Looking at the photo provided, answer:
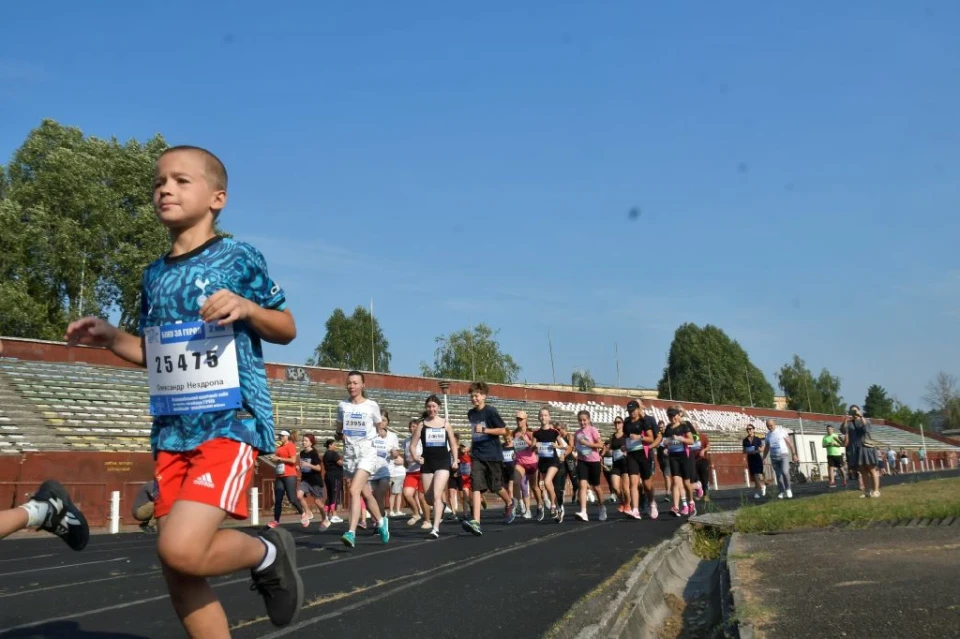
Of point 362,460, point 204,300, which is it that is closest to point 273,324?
point 204,300

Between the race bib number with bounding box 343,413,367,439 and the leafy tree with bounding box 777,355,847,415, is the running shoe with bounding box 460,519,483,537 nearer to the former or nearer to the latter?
the race bib number with bounding box 343,413,367,439

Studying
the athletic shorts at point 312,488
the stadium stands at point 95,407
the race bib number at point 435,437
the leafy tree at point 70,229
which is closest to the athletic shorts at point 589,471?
the race bib number at point 435,437

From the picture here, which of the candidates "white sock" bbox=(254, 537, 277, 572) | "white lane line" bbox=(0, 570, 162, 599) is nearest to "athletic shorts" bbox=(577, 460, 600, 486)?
"white lane line" bbox=(0, 570, 162, 599)

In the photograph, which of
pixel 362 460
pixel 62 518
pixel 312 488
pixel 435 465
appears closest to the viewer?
pixel 62 518

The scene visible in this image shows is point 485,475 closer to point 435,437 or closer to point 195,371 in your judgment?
point 435,437

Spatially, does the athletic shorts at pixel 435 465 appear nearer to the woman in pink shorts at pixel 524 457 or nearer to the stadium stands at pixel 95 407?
the woman in pink shorts at pixel 524 457

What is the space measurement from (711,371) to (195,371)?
4507 inches

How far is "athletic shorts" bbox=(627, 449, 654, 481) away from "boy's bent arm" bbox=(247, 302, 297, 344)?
13.1 m

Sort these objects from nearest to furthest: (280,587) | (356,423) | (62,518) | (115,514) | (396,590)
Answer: (280,587) → (62,518) → (396,590) → (356,423) → (115,514)

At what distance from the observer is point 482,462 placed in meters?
14.3

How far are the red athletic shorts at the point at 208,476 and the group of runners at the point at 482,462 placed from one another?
752 centimetres

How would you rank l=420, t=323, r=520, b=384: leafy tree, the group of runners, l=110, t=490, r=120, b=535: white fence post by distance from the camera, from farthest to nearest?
l=420, t=323, r=520, b=384: leafy tree → l=110, t=490, r=120, b=535: white fence post → the group of runners

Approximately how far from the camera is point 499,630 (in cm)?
523

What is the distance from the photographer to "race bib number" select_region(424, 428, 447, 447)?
13461 millimetres
